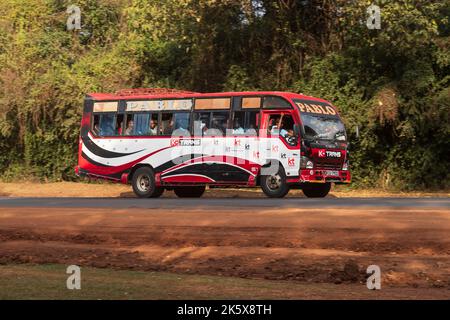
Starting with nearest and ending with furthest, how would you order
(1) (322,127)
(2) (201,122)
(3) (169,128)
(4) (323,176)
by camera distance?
(4) (323,176), (1) (322,127), (2) (201,122), (3) (169,128)

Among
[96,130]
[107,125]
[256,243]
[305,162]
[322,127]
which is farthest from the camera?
[96,130]

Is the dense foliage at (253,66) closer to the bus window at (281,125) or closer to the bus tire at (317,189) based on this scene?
the bus tire at (317,189)

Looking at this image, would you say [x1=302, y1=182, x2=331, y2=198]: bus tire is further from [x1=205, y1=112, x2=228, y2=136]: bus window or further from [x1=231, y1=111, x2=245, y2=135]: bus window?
[x1=205, y1=112, x2=228, y2=136]: bus window

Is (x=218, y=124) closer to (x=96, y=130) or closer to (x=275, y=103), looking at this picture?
(x=275, y=103)

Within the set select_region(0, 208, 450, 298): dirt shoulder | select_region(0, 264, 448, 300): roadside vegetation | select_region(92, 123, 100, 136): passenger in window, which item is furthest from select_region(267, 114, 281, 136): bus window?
select_region(0, 264, 448, 300): roadside vegetation

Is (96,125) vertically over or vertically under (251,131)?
over

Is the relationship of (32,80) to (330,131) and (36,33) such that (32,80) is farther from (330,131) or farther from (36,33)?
(330,131)

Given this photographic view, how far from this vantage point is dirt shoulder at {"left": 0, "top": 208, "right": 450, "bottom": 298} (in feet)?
39.7

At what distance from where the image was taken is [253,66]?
31.4 meters

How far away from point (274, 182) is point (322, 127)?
2139mm

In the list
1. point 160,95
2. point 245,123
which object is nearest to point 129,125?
point 160,95

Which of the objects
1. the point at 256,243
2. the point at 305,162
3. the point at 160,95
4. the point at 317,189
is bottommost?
the point at 256,243

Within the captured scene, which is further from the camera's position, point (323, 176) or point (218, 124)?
point (218, 124)

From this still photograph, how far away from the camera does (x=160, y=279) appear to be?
11398 millimetres
